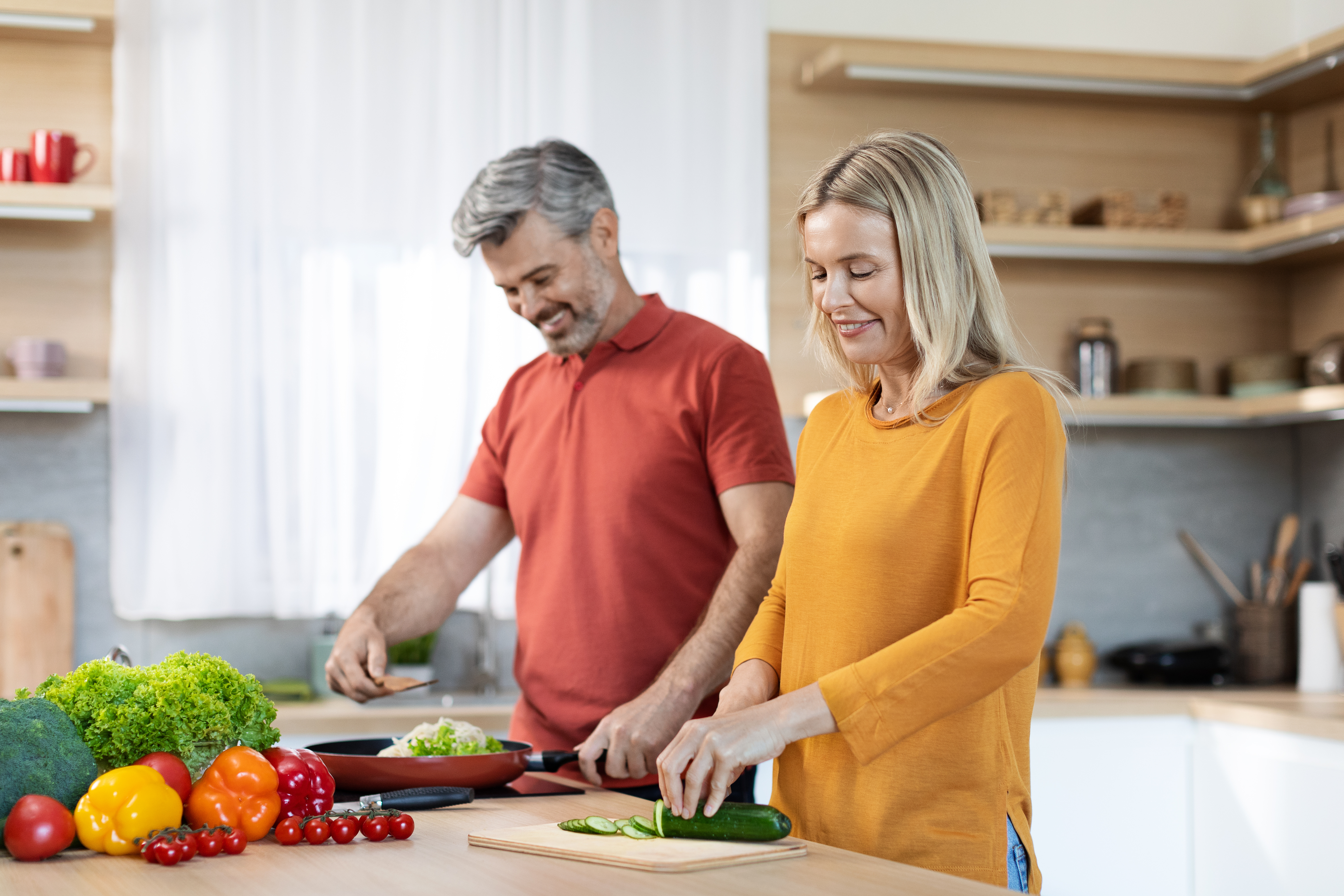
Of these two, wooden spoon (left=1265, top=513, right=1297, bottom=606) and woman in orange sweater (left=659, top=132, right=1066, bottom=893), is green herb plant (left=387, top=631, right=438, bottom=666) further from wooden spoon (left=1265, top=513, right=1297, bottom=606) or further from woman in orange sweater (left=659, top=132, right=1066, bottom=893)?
wooden spoon (left=1265, top=513, right=1297, bottom=606)

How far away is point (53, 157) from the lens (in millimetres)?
2990

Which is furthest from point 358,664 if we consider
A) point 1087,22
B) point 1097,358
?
point 1087,22

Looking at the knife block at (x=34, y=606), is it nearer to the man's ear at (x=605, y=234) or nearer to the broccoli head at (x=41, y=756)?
the man's ear at (x=605, y=234)

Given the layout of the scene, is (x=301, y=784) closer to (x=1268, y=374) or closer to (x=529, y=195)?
(x=529, y=195)

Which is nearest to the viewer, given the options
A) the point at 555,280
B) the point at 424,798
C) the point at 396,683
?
the point at 424,798

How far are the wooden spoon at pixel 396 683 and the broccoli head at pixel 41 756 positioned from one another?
43cm

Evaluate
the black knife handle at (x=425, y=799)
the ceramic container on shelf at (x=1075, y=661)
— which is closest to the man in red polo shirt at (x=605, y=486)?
the black knife handle at (x=425, y=799)

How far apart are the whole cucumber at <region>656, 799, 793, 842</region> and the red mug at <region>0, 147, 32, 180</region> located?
8.19 feet

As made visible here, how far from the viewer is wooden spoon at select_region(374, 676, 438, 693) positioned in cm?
167

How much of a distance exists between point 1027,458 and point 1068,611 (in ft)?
8.35

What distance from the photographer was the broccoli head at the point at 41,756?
1.22 meters

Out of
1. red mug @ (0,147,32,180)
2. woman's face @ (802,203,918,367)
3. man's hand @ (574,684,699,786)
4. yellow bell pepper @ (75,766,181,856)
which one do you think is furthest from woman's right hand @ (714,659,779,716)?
red mug @ (0,147,32,180)

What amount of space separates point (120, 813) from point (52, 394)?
2.02 m

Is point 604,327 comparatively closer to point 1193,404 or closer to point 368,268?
point 368,268
